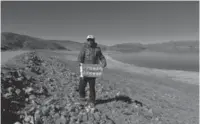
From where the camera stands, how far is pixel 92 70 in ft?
23.4

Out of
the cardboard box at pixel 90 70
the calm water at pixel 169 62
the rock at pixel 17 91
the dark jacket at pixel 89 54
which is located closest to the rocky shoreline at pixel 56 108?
the rock at pixel 17 91

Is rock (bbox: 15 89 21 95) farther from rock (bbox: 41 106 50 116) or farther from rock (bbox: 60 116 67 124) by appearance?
rock (bbox: 60 116 67 124)

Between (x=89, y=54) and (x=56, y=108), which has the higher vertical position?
(x=89, y=54)

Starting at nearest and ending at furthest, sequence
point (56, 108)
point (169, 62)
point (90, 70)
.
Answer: point (56, 108) → point (90, 70) → point (169, 62)

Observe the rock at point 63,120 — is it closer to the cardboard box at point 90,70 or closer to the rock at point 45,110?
the rock at point 45,110

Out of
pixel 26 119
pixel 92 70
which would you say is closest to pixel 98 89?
pixel 92 70

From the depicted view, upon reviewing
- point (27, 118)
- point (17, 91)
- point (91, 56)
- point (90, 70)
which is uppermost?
point (91, 56)

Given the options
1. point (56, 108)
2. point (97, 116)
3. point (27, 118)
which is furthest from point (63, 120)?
point (97, 116)

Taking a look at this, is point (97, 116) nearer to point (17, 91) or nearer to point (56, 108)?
point (56, 108)

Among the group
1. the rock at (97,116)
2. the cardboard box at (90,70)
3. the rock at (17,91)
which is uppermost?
the cardboard box at (90,70)

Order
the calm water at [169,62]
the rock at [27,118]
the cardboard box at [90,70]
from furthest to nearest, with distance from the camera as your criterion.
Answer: the calm water at [169,62] → the cardboard box at [90,70] → the rock at [27,118]

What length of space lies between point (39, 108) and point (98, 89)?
4.56 meters

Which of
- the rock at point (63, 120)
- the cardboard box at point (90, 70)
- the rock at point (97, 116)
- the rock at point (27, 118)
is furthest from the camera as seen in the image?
the cardboard box at point (90, 70)

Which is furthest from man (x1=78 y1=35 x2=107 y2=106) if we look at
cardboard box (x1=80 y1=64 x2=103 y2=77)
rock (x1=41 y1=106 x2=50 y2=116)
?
rock (x1=41 y1=106 x2=50 y2=116)
